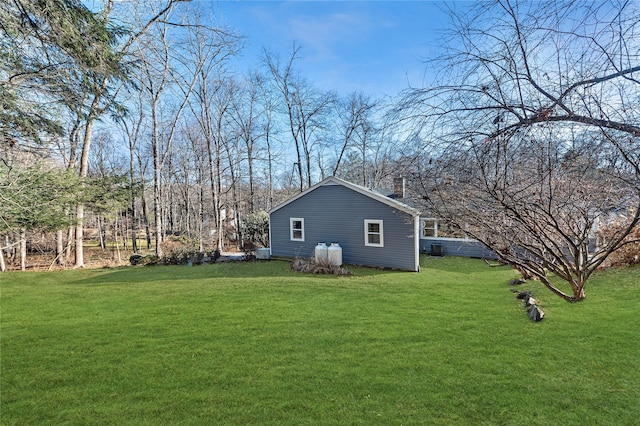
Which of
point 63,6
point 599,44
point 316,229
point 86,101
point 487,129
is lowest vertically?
point 316,229

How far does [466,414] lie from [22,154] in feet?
22.5

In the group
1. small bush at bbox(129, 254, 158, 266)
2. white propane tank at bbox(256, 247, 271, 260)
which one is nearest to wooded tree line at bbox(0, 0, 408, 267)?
small bush at bbox(129, 254, 158, 266)

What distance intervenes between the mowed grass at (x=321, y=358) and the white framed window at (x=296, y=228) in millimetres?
5624

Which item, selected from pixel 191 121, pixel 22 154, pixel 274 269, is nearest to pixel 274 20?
pixel 22 154

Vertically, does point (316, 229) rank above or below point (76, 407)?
above

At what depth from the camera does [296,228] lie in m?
12.9

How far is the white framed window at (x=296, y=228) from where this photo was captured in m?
12.7

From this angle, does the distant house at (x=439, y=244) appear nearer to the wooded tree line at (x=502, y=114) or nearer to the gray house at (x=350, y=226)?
the gray house at (x=350, y=226)

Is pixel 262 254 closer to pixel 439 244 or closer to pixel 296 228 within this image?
pixel 296 228

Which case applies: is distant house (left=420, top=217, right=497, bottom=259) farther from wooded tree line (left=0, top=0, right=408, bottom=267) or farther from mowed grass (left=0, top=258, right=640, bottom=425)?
mowed grass (left=0, top=258, right=640, bottom=425)

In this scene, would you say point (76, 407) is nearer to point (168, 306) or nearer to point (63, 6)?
point (168, 306)

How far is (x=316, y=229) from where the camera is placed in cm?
1238

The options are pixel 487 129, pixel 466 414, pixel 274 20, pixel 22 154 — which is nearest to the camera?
pixel 487 129

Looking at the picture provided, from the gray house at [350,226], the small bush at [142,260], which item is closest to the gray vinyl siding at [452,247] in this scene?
the gray house at [350,226]
